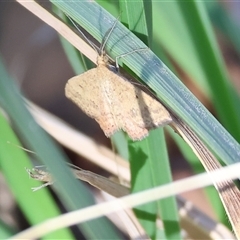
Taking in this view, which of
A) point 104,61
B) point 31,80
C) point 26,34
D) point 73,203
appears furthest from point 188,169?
point 73,203

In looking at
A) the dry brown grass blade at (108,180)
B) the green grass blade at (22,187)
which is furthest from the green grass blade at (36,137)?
the dry brown grass blade at (108,180)

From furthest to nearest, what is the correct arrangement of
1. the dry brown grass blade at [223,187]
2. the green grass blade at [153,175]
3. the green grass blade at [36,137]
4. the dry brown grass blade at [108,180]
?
1. the dry brown grass blade at [108,180]
2. the green grass blade at [153,175]
3. the dry brown grass blade at [223,187]
4. the green grass blade at [36,137]

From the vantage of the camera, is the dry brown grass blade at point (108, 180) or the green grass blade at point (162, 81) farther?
the dry brown grass blade at point (108, 180)

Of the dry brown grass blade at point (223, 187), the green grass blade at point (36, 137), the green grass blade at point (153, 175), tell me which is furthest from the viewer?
the green grass blade at point (153, 175)

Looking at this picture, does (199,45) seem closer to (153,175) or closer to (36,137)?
(153,175)

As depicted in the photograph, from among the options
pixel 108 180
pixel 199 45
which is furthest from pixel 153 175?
pixel 199 45

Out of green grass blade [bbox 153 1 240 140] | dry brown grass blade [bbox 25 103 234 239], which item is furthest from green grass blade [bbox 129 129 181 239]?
green grass blade [bbox 153 1 240 140]

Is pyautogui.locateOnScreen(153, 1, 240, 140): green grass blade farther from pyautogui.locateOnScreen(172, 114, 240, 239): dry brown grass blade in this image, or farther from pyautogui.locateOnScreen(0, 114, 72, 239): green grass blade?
pyautogui.locateOnScreen(0, 114, 72, 239): green grass blade

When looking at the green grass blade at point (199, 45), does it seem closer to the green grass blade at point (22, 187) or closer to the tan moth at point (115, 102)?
the tan moth at point (115, 102)

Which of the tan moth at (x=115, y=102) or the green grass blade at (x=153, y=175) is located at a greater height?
the tan moth at (x=115, y=102)

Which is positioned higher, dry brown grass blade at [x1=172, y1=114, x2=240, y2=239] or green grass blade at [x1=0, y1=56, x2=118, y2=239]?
green grass blade at [x1=0, y1=56, x2=118, y2=239]

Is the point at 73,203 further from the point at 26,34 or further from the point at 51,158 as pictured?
the point at 26,34
